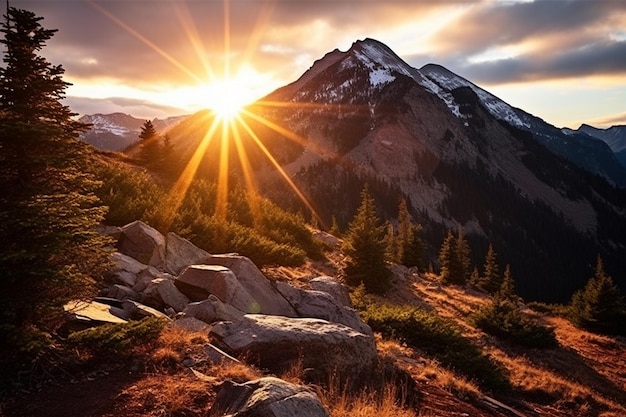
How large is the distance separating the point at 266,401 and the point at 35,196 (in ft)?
17.4

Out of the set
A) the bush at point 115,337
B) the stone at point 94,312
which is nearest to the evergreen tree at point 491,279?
the stone at point 94,312

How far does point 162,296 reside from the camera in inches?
463

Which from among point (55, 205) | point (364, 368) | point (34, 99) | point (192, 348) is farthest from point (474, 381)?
point (34, 99)

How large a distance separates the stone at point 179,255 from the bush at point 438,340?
7.61 metres

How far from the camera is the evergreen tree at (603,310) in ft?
105

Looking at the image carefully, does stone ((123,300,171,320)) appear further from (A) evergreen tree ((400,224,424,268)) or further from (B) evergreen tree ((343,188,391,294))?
(A) evergreen tree ((400,224,424,268))

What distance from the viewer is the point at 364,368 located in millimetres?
9492

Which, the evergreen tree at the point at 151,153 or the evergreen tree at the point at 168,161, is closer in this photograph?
the evergreen tree at the point at 151,153

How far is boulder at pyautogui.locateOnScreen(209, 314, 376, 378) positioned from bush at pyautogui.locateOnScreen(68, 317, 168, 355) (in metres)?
1.40

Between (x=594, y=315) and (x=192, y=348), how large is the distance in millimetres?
34078

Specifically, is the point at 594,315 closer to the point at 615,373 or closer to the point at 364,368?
the point at 615,373

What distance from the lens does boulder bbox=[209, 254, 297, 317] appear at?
1384 cm

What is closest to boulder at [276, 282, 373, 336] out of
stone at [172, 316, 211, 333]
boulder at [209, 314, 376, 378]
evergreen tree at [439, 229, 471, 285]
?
boulder at [209, 314, 376, 378]

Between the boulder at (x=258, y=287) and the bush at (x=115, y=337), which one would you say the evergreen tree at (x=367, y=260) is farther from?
the bush at (x=115, y=337)
